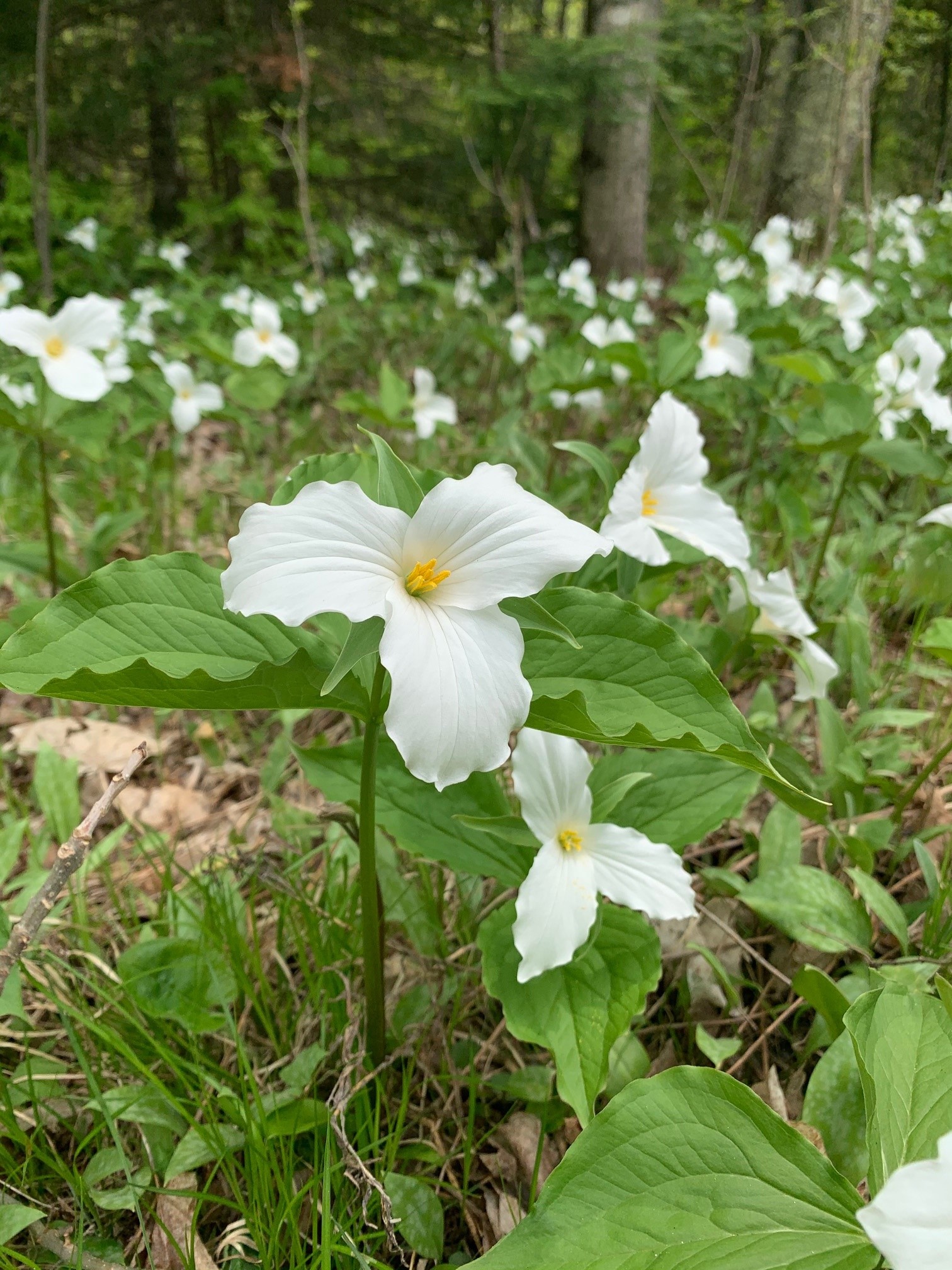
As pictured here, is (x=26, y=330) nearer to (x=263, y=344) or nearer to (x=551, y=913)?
(x=263, y=344)

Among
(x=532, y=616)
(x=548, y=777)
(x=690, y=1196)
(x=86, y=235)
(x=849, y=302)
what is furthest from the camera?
(x=86, y=235)

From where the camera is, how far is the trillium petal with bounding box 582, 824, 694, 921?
1.07 meters

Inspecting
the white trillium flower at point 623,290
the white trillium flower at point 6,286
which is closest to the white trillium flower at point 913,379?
the white trillium flower at point 623,290

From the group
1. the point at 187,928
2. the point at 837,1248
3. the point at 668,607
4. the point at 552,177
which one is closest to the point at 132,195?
the point at 552,177

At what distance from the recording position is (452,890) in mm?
1493

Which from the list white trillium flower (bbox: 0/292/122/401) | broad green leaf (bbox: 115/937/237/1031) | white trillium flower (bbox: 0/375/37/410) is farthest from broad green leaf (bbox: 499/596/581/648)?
white trillium flower (bbox: 0/375/37/410)

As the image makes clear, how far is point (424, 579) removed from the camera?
89cm

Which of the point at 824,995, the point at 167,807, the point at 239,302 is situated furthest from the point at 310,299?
the point at 824,995

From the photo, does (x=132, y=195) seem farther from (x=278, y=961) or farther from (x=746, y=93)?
(x=278, y=961)

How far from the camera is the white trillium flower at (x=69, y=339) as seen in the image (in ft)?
6.72

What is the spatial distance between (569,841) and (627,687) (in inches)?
10.6

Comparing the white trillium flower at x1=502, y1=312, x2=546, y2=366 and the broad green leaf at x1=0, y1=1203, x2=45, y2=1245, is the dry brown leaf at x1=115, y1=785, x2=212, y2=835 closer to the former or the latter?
the broad green leaf at x1=0, y1=1203, x2=45, y2=1245

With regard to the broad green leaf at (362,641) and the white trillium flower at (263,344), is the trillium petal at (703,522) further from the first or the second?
the white trillium flower at (263,344)

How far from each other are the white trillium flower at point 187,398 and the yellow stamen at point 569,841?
2.64 meters
